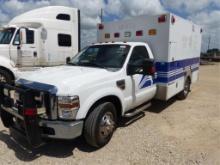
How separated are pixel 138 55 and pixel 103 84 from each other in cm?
159

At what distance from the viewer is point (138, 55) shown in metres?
5.44

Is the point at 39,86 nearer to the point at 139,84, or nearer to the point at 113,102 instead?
the point at 113,102

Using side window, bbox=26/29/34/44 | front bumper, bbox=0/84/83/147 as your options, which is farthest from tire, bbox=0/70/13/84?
front bumper, bbox=0/84/83/147

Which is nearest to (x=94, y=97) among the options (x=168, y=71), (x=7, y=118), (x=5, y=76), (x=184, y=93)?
(x=7, y=118)

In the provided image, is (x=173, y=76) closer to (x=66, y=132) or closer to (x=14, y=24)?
(x=66, y=132)

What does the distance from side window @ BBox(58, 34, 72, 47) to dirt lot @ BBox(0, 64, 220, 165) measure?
5754 millimetres

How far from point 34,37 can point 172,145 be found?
7120mm

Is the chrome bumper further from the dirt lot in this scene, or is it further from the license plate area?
the dirt lot

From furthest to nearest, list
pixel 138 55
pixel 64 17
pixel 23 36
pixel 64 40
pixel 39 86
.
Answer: pixel 64 40, pixel 64 17, pixel 23 36, pixel 138 55, pixel 39 86

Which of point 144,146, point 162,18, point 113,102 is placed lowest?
point 144,146

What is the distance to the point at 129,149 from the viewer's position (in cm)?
424

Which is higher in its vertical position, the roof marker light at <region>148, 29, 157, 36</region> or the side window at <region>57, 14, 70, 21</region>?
the side window at <region>57, 14, 70, 21</region>

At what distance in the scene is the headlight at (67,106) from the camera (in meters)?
3.56

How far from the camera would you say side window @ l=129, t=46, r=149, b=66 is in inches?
201
